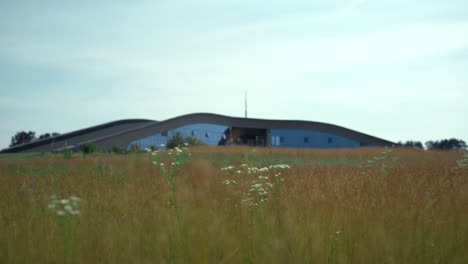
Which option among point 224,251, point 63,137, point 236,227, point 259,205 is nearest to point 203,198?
point 259,205

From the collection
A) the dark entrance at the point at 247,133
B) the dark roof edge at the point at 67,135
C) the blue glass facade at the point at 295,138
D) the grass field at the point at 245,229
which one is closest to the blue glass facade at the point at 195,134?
the dark entrance at the point at 247,133

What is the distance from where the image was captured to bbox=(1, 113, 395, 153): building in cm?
3425

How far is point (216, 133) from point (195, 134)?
367 cm

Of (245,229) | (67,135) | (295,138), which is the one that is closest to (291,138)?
(295,138)

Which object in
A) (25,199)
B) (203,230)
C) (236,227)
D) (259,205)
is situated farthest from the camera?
(25,199)

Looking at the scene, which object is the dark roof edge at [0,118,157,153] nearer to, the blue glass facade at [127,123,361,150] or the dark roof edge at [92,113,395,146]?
the dark roof edge at [92,113,395,146]

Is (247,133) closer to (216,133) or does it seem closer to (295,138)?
(295,138)

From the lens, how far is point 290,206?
384cm

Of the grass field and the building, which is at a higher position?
the building

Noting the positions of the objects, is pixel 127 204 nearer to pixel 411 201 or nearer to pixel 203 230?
pixel 203 230

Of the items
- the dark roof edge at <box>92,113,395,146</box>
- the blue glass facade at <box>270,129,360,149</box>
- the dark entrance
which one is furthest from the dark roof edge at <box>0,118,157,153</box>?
the blue glass facade at <box>270,129,360,149</box>

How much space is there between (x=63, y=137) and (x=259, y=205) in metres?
39.7

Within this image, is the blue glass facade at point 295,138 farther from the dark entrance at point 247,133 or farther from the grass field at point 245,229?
the grass field at point 245,229

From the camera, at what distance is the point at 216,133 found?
137 ft
